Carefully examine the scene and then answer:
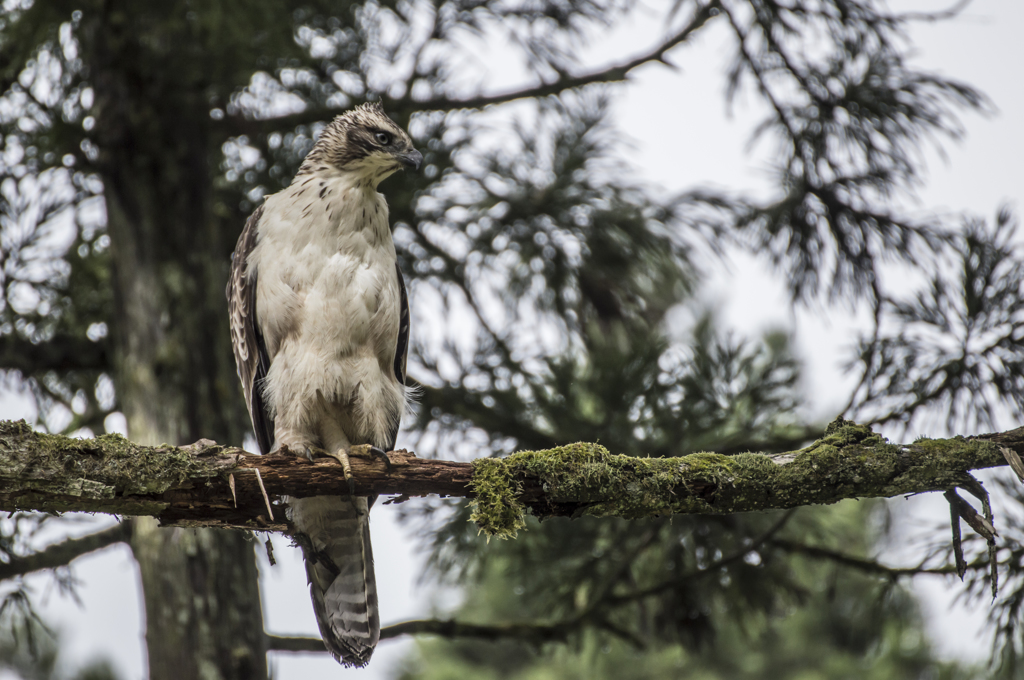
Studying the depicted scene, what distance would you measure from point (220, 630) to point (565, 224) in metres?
3.14

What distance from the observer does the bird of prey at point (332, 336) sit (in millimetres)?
3594

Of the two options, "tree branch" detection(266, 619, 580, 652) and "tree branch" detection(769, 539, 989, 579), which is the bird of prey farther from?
"tree branch" detection(769, 539, 989, 579)

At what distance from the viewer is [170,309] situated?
4.37m

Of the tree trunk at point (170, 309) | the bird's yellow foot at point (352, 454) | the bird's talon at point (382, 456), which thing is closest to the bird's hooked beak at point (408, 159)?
the tree trunk at point (170, 309)

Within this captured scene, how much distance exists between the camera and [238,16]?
377 centimetres

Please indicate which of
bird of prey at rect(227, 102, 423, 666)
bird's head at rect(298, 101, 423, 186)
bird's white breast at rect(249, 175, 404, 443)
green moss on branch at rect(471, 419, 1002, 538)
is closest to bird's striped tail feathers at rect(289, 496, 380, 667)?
bird of prey at rect(227, 102, 423, 666)

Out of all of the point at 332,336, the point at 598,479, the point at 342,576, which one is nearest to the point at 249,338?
the point at 332,336

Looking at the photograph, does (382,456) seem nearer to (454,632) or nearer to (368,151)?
(368,151)

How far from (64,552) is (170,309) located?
1263 mm

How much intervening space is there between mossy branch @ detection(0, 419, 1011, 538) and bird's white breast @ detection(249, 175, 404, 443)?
89 cm

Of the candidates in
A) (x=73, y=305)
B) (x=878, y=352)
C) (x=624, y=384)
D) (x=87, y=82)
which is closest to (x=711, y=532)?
(x=624, y=384)

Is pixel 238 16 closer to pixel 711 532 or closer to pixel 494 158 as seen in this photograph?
Result: pixel 494 158

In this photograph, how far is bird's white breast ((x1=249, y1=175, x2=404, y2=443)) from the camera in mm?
3600

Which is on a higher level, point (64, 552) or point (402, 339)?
point (402, 339)
